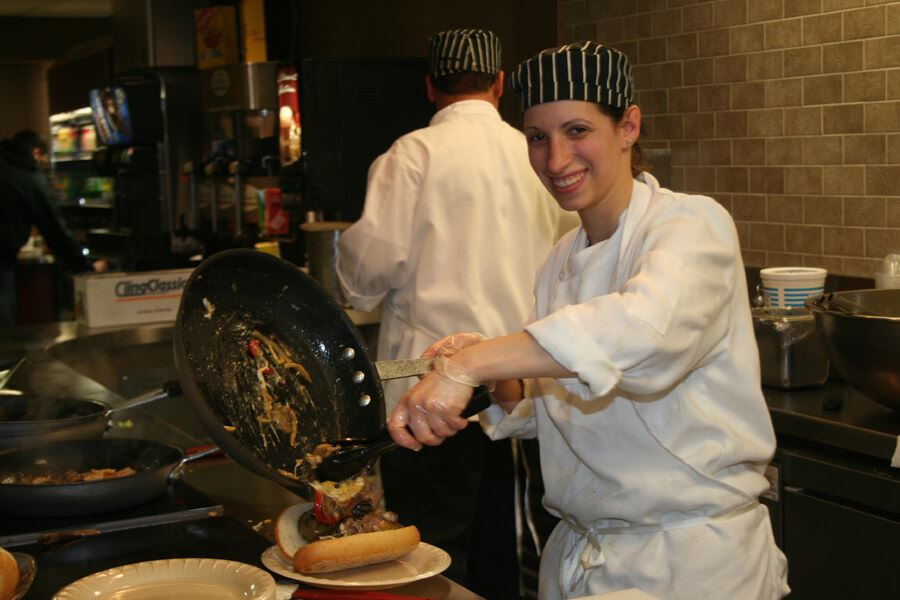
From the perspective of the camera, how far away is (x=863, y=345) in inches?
99.7

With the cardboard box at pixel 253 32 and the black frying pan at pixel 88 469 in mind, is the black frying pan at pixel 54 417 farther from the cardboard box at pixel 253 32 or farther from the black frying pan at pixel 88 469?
the cardboard box at pixel 253 32

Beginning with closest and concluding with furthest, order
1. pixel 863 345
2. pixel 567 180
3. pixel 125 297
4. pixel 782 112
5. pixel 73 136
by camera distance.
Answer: pixel 567 180, pixel 863 345, pixel 782 112, pixel 125 297, pixel 73 136

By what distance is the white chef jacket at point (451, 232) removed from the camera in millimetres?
3457


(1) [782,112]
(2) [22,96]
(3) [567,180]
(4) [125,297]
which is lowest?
(4) [125,297]

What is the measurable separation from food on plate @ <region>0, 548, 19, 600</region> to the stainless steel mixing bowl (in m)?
1.81

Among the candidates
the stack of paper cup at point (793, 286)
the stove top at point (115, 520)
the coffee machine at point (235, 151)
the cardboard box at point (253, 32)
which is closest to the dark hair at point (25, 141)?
the coffee machine at point (235, 151)

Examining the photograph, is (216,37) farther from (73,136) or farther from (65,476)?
(65,476)

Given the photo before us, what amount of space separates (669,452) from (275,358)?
0.69 metres

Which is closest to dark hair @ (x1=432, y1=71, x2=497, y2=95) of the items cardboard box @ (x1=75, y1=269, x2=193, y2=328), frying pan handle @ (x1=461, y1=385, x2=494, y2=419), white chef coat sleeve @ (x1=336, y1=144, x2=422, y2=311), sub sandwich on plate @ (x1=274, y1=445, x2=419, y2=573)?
white chef coat sleeve @ (x1=336, y1=144, x2=422, y2=311)

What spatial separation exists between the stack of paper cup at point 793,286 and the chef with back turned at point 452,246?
76 cm

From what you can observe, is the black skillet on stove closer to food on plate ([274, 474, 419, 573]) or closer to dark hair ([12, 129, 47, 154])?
food on plate ([274, 474, 419, 573])

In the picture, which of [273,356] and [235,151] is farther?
[235,151]

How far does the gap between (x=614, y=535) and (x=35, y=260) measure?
8.30 meters

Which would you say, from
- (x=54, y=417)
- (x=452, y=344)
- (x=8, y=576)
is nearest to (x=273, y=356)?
(x=452, y=344)
